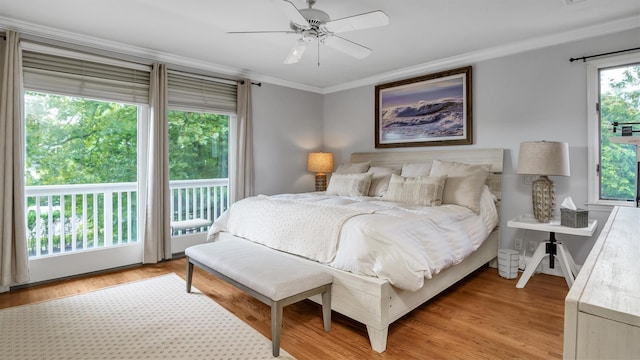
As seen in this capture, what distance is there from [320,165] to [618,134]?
3.34 meters

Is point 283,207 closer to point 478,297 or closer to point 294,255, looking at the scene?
point 294,255

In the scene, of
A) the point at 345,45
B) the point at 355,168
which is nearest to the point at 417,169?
the point at 355,168

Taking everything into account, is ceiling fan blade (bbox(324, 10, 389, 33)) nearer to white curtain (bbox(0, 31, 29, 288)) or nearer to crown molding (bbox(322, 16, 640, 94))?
crown molding (bbox(322, 16, 640, 94))

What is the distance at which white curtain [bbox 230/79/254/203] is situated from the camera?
4.46 meters

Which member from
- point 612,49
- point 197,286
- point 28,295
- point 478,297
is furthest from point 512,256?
point 28,295

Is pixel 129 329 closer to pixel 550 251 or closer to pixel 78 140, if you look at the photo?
pixel 78 140

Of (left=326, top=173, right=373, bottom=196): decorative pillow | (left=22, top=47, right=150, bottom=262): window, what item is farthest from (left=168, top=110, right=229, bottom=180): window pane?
(left=326, top=173, right=373, bottom=196): decorative pillow

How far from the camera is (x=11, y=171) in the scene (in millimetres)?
2914

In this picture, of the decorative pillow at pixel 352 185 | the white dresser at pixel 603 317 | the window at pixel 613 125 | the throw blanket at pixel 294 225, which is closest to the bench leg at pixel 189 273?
the throw blanket at pixel 294 225

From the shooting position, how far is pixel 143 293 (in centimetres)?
Result: 294

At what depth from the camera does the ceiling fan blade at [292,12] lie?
2.07 m

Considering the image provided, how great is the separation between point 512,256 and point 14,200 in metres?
4.47

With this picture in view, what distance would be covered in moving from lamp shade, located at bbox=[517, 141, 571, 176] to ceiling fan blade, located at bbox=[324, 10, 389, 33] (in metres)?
1.76

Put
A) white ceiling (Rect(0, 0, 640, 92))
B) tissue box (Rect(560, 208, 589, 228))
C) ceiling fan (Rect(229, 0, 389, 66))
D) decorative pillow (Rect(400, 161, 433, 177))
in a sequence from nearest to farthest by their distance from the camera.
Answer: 1. ceiling fan (Rect(229, 0, 389, 66))
2. white ceiling (Rect(0, 0, 640, 92))
3. tissue box (Rect(560, 208, 589, 228))
4. decorative pillow (Rect(400, 161, 433, 177))
